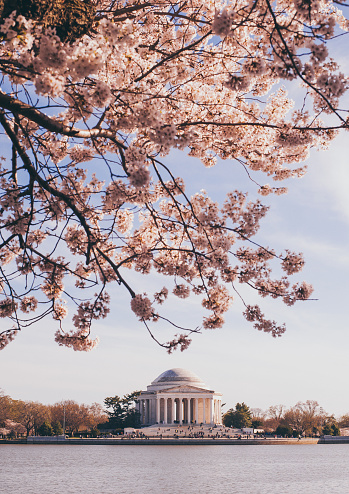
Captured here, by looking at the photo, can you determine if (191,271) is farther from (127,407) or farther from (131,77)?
(127,407)

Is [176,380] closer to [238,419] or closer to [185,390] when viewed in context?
[185,390]

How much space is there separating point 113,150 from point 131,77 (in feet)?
8.76

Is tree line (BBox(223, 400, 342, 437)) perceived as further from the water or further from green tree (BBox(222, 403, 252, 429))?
the water

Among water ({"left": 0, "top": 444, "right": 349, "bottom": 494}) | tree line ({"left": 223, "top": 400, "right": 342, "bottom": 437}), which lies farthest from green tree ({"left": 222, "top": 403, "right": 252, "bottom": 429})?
water ({"left": 0, "top": 444, "right": 349, "bottom": 494})

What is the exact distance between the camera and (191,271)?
9977 millimetres

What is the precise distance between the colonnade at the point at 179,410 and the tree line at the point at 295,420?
4.08m

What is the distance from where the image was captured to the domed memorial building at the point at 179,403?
115438mm

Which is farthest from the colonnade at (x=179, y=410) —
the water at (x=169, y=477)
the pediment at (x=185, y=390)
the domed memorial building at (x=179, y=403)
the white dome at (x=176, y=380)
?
the water at (x=169, y=477)

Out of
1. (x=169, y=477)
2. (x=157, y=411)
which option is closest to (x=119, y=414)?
(x=157, y=411)

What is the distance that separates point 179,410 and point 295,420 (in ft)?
87.8

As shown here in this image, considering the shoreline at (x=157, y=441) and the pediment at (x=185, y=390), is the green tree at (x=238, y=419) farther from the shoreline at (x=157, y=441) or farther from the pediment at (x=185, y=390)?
the shoreline at (x=157, y=441)

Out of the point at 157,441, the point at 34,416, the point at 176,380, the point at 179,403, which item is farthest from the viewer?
the point at 176,380

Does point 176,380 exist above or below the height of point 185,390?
above

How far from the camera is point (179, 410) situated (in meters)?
118
